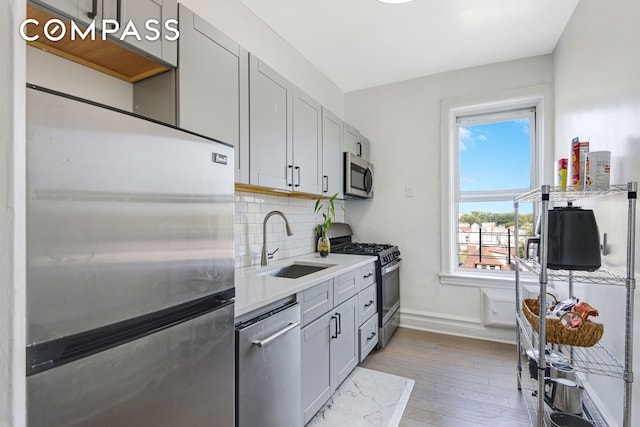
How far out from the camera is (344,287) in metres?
2.20

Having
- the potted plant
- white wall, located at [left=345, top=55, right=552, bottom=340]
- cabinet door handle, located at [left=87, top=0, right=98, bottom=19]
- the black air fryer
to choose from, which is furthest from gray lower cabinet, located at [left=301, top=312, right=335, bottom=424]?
white wall, located at [left=345, top=55, right=552, bottom=340]

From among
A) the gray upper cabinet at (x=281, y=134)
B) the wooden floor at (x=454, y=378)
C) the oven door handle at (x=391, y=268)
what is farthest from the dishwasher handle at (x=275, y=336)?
the oven door handle at (x=391, y=268)

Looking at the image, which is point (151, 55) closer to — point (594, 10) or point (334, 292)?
point (334, 292)

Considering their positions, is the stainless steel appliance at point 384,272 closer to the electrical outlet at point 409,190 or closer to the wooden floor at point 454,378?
the wooden floor at point 454,378

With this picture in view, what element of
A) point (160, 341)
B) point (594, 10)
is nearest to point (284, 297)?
point (160, 341)

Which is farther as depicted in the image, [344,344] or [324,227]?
[324,227]

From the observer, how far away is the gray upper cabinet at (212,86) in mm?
1413

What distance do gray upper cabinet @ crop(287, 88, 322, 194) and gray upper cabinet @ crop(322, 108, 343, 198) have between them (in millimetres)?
88

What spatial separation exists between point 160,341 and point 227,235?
1.34 ft

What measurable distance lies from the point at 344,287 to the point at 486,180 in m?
2.10

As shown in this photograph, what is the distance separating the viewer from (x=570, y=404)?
1.80m
